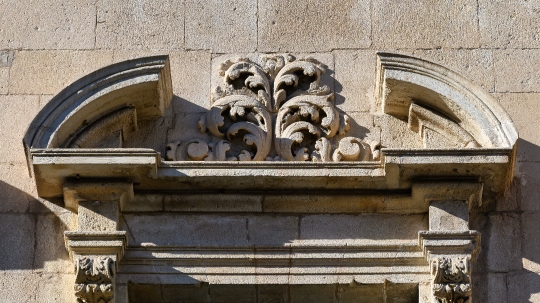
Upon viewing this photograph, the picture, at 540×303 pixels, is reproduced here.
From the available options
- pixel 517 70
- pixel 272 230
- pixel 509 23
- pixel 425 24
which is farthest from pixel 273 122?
pixel 509 23

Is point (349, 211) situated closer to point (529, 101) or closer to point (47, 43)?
point (529, 101)

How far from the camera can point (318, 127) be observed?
902 cm

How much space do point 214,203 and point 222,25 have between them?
52.5 inches

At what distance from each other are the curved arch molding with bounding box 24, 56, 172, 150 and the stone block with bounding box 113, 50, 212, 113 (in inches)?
5.9

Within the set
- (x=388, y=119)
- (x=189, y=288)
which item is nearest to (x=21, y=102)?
(x=189, y=288)

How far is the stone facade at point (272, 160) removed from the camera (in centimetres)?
851

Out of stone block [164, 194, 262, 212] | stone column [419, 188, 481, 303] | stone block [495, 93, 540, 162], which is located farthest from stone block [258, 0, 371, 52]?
stone column [419, 188, 481, 303]

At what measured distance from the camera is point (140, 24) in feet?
31.0

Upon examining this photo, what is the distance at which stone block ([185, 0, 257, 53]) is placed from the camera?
368 inches

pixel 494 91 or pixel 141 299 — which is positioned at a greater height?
pixel 494 91

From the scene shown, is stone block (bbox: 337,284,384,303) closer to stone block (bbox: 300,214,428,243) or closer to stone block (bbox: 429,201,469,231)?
stone block (bbox: 300,214,428,243)

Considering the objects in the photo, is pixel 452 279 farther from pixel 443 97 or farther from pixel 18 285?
pixel 18 285

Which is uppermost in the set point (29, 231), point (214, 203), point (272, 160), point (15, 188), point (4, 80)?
point (4, 80)

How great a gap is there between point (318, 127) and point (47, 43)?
6.18 ft
